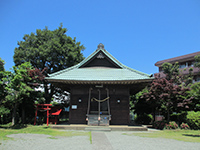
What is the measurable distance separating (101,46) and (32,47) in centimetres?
942

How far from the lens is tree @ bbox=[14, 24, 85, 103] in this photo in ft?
64.6

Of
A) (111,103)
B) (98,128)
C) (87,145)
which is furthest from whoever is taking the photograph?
(111,103)

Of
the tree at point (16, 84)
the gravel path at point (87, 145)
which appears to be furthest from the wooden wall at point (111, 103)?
the gravel path at point (87, 145)

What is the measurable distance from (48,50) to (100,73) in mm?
8893

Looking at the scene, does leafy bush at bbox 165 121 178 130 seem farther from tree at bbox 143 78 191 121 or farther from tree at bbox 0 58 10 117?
tree at bbox 0 58 10 117

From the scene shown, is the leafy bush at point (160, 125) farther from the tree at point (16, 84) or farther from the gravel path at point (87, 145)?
the tree at point (16, 84)

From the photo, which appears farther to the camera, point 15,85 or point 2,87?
point 2,87

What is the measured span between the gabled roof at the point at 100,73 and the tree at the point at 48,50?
242 inches

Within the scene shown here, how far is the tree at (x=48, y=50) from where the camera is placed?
1969cm

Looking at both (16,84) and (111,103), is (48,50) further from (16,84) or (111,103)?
(111,103)

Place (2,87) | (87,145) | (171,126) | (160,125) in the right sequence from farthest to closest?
(160,125)
(171,126)
(2,87)
(87,145)

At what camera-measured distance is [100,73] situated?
13.9 m

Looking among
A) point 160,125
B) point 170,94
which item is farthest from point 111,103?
point 170,94

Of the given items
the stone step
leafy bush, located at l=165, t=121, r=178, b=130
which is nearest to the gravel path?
the stone step
